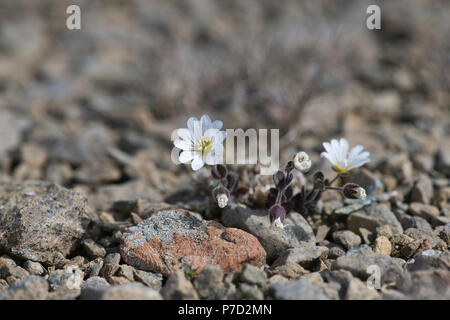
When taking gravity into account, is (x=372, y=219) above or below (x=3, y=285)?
above

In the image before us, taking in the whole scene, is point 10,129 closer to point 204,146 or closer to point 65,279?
point 65,279

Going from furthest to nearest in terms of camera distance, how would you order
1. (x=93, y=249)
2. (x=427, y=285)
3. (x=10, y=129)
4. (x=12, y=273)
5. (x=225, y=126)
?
(x=225, y=126)
(x=10, y=129)
(x=93, y=249)
(x=12, y=273)
(x=427, y=285)

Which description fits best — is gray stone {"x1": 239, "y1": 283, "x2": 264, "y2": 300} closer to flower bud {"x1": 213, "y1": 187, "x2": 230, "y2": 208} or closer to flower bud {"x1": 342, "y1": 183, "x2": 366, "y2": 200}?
flower bud {"x1": 213, "y1": 187, "x2": 230, "y2": 208}

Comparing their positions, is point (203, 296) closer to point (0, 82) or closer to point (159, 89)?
point (159, 89)

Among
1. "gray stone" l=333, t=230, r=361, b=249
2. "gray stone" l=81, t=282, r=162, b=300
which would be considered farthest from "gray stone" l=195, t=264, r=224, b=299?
"gray stone" l=333, t=230, r=361, b=249

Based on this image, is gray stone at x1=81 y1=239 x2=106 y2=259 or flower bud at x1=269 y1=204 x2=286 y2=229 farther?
gray stone at x1=81 y1=239 x2=106 y2=259

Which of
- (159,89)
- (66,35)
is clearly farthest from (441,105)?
(66,35)

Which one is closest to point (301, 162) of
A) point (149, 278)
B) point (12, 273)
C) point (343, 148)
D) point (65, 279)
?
point (343, 148)
